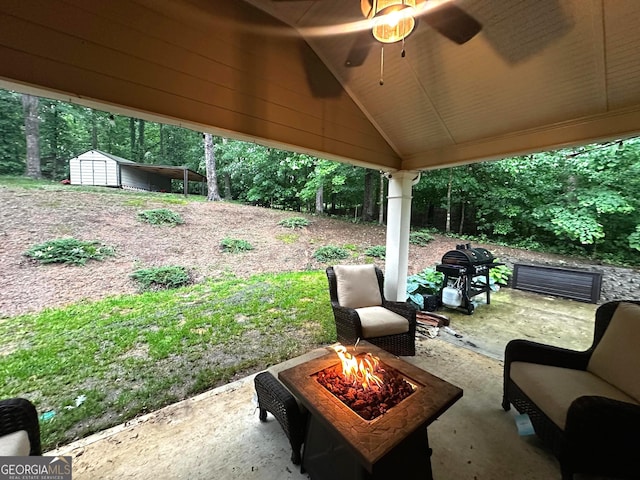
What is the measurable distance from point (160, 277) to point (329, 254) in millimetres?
3892

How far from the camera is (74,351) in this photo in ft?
9.15

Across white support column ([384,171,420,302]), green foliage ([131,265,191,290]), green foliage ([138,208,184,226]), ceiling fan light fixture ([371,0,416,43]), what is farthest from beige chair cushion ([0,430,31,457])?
green foliage ([138,208,184,226])

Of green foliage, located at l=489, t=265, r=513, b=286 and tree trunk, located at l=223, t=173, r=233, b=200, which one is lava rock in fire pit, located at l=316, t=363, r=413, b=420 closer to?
green foliage, located at l=489, t=265, r=513, b=286

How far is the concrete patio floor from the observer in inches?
61.2

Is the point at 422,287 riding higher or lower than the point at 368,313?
lower

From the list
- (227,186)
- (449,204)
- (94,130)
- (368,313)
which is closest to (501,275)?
(449,204)

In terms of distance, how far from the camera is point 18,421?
120cm

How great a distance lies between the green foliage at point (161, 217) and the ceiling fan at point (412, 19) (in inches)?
255

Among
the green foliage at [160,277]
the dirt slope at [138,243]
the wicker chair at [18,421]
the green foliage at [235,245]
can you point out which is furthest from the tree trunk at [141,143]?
the wicker chair at [18,421]

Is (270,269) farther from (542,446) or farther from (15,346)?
(542,446)

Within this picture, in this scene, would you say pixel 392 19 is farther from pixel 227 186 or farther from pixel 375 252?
pixel 227 186

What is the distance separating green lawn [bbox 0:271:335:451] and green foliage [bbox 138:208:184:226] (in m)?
2.70

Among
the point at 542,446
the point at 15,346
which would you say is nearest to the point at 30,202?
the point at 15,346

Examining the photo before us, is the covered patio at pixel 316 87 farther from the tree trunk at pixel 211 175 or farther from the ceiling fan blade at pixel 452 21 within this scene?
the tree trunk at pixel 211 175
